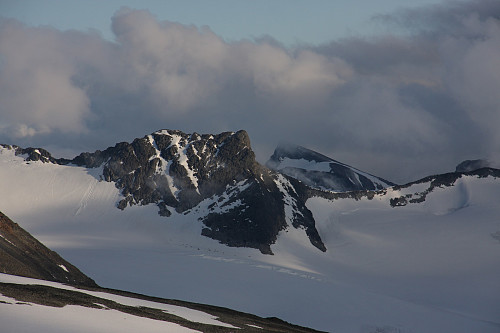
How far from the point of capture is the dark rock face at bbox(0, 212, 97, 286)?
321ft

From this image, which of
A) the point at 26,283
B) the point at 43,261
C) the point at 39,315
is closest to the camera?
the point at 39,315

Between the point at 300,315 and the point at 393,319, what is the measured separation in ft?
96.9

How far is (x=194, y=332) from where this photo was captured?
63219mm

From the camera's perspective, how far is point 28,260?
106m

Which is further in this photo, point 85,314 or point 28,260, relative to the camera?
point 28,260

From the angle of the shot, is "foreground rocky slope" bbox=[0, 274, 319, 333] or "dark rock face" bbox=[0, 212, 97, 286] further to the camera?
"dark rock face" bbox=[0, 212, 97, 286]

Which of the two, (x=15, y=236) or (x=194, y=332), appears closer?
(x=194, y=332)

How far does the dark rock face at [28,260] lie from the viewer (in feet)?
321

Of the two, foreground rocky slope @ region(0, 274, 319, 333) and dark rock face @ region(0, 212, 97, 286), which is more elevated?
dark rock face @ region(0, 212, 97, 286)

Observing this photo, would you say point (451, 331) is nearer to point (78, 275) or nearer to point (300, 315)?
point (300, 315)

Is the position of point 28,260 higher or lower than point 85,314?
higher

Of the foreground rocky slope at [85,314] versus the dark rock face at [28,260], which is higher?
the dark rock face at [28,260]

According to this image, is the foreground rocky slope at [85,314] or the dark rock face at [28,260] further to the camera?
the dark rock face at [28,260]

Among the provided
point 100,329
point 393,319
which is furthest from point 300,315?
point 100,329
